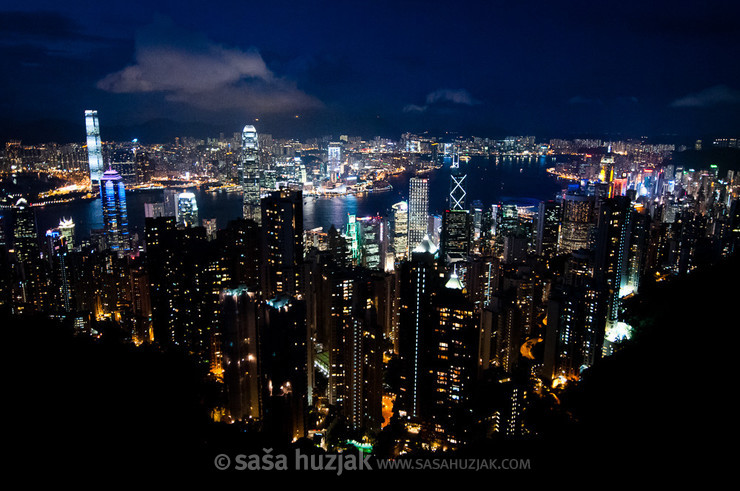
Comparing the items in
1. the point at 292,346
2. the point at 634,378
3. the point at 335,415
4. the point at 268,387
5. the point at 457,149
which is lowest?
the point at 335,415

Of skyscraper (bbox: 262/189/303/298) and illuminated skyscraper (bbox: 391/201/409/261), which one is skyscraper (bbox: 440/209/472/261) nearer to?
illuminated skyscraper (bbox: 391/201/409/261)

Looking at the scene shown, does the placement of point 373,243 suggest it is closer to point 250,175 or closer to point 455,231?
point 455,231

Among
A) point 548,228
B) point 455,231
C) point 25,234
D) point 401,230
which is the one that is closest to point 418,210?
point 401,230

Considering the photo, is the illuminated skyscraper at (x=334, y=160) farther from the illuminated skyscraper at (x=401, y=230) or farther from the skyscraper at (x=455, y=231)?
the skyscraper at (x=455, y=231)

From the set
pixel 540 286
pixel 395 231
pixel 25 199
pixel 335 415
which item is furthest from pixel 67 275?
pixel 540 286

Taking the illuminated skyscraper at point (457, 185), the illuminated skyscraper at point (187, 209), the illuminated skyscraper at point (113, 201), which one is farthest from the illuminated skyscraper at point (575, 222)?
the illuminated skyscraper at point (113, 201)

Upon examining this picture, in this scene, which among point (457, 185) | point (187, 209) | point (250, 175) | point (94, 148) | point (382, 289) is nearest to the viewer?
point (382, 289)

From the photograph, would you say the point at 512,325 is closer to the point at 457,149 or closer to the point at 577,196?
the point at 577,196
